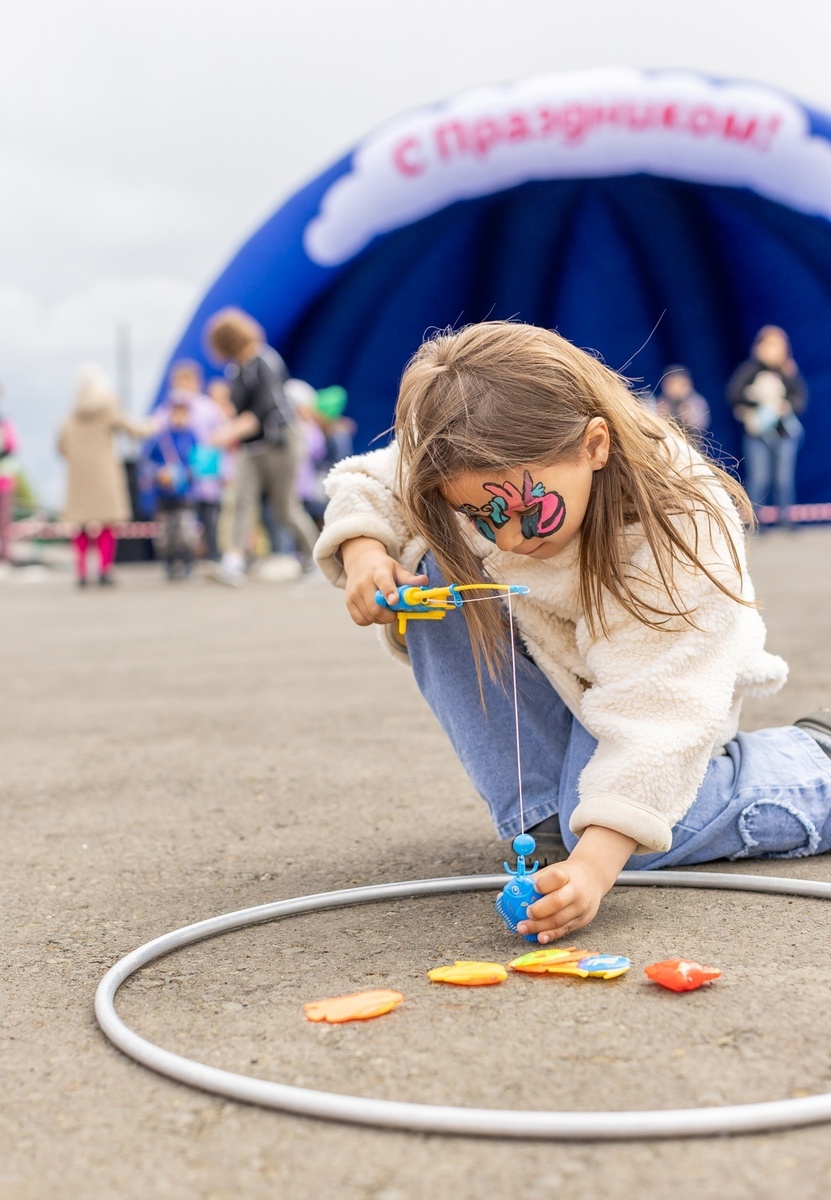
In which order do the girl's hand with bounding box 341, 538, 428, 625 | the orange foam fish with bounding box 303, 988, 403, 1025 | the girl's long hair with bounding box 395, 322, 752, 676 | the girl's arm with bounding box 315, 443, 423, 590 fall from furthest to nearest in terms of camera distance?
the girl's arm with bounding box 315, 443, 423, 590
the girl's hand with bounding box 341, 538, 428, 625
the girl's long hair with bounding box 395, 322, 752, 676
the orange foam fish with bounding box 303, 988, 403, 1025

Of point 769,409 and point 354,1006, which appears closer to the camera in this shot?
point 354,1006

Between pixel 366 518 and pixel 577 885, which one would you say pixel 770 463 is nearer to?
pixel 366 518

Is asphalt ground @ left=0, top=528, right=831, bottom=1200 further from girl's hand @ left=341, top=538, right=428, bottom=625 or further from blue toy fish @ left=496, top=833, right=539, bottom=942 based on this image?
girl's hand @ left=341, top=538, right=428, bottom=625

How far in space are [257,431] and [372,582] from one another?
20.7 ft

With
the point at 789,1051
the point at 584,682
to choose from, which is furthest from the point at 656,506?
the point at 789,1051

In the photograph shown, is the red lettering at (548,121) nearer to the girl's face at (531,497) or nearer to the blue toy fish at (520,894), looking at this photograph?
the girl's face at (531,497)

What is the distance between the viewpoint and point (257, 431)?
800cm

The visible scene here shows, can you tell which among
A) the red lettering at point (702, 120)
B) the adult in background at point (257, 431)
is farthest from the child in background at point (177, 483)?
the red lettering at point (702, 120)

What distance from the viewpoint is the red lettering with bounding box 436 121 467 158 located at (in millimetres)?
12000

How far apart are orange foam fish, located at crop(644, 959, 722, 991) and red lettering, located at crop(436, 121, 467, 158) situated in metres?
11.5

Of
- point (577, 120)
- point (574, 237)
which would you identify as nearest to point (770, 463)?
point (577, 120)

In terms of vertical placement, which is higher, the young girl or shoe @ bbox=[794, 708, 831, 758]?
the young girl

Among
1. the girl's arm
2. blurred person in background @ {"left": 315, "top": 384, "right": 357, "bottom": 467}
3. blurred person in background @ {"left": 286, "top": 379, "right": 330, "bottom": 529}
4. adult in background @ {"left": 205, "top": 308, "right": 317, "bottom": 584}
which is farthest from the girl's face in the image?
blurred person in background @ {"left": 315, "top": 384, "right": 357, "bottom": 467}

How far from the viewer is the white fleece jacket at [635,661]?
1.72 m
